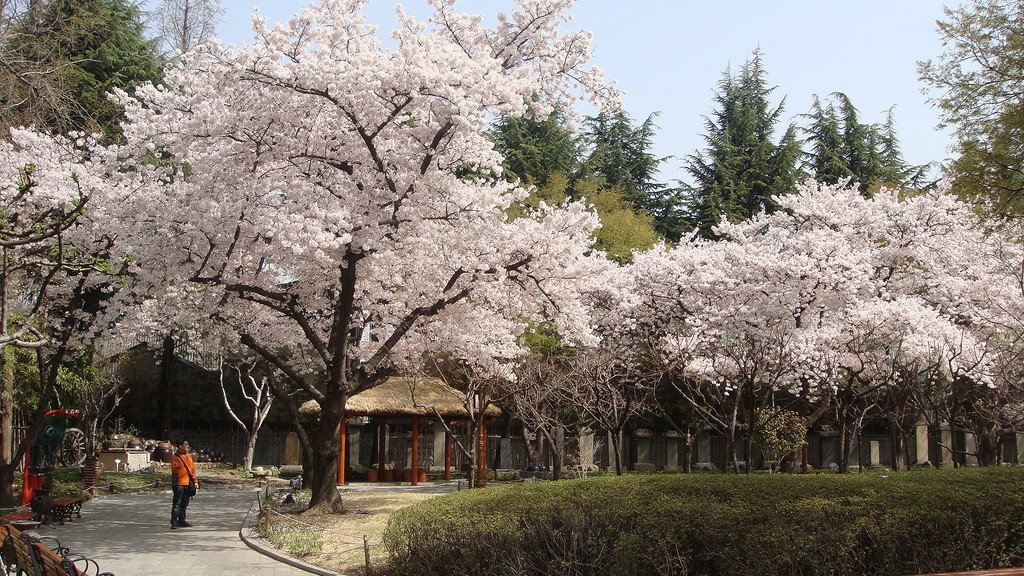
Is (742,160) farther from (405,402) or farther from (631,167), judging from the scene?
(405,402)

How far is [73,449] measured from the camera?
85.0 feet

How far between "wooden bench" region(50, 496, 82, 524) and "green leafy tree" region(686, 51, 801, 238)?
1107 inches

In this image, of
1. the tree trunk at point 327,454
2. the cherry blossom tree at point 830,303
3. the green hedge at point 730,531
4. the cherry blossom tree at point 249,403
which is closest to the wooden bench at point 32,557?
the green hedge at point 730,531

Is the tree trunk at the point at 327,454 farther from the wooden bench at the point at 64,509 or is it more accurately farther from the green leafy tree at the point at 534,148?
the green leafy tree at the point at 534,148

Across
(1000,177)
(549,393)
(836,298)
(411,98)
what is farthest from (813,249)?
(411,98)

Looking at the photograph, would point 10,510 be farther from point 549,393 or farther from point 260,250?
point 549,393

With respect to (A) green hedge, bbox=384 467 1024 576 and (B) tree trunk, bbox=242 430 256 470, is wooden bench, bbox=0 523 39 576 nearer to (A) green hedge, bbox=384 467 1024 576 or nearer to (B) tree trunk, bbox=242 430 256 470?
(A) green hedge, bbox=384 467 1024 576

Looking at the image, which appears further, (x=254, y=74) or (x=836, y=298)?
(x=836, y=298)

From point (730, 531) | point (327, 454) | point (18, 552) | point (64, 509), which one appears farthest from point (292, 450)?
point (730, 531)

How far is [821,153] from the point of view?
39.2 m

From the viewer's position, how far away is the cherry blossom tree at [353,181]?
1190 centimetres

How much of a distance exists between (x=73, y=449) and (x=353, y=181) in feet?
59.0

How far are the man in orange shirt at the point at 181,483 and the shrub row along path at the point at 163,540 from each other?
0.81 ft

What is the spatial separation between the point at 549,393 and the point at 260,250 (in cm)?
745
